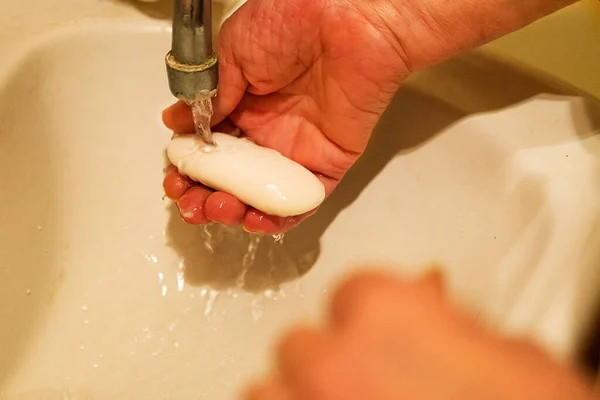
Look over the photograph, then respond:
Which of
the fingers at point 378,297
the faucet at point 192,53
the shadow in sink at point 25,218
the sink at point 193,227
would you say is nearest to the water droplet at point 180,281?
the sink at point 193,227

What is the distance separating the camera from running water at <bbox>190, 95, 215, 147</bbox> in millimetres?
479

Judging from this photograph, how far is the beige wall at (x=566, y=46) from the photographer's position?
0.55 metres

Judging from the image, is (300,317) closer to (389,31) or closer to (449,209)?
(449,209)

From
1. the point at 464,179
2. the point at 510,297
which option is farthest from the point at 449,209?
the point at 510,297

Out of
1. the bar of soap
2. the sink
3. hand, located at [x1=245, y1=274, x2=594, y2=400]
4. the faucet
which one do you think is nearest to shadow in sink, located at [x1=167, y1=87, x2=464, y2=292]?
the sink

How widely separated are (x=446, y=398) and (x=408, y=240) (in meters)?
0.37

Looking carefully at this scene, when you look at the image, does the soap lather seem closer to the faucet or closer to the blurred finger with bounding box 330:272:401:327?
the faucet

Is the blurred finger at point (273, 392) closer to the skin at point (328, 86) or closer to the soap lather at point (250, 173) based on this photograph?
the skin at point (328, 86)

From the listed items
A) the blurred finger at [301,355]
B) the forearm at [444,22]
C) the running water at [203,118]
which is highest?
the forearm at [444,22]

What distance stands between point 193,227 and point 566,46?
1.38 ft

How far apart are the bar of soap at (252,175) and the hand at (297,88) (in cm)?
2

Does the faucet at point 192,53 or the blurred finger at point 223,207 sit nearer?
the faucet at point 192,53

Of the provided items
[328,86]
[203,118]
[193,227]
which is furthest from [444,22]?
[193,227]

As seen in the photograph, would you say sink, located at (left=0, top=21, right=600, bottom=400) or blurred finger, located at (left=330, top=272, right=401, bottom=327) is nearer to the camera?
blurred finger, located at (left=330, top=272, right=401, bottom=327)
